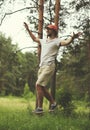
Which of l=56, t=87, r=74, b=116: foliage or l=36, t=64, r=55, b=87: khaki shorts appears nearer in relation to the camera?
l=36, t=64, r=55, b=87: khaki shorts

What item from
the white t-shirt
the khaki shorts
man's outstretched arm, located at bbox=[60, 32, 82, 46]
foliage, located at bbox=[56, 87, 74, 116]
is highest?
man's outstretched arm, located at bbox=[60, 32, 82, 46]

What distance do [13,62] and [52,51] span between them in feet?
27.7

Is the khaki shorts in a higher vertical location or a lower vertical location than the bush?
higher

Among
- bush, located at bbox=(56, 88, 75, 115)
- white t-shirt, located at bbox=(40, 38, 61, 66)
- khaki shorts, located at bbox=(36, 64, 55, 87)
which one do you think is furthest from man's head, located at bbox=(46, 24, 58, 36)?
bush, located at bbox=(56, 88, 75, 115)

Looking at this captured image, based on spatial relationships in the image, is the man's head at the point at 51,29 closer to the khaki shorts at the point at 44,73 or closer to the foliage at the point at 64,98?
the khaki shorts at the point at 44,73

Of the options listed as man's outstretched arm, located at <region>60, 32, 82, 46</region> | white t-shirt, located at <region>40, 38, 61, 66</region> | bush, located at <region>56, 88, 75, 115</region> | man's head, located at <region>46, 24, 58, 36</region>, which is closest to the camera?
man's outstretched arm, located at <region>60, 32, 82, 46</region>

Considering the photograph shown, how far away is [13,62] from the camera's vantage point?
734 inches

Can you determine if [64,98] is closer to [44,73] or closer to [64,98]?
[64,98]

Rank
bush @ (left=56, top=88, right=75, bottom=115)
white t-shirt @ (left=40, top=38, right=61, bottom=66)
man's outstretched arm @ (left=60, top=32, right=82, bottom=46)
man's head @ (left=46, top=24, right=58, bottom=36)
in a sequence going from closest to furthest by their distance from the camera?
man's outstretched arm @ (left=60, top=32, right=82, bottom=46) < man's head @ (left=46, top=24, right=58, bottom=36) < white t-shirt @ (left=40, top=38, right=61, bottom=66) < bush @ (left=56, top=88, right=75, bottom=115)

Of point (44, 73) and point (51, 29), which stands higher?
point (51, 29)

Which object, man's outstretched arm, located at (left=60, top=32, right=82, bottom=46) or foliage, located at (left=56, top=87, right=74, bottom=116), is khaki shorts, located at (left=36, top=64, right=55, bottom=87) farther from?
foliage, located at (left=56, top=87, right=74, bottom=116)

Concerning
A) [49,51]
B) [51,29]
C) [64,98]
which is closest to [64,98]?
[64,98]

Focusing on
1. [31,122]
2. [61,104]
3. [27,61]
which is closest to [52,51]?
[31,122]

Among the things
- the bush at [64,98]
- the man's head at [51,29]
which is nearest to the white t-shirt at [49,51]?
the man's head at [51,29]
